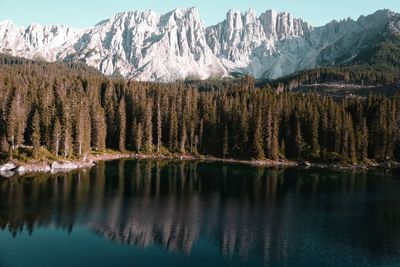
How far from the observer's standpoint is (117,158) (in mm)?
157125

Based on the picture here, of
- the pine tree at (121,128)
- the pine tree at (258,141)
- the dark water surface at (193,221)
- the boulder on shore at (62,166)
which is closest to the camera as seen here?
the dark water surface at (193,221)

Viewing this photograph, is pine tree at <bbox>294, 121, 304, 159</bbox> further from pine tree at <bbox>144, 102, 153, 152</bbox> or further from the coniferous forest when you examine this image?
pine tree at <bbox>144, 102, 153, 152</bbox>

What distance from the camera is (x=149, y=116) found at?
172750 millimetres

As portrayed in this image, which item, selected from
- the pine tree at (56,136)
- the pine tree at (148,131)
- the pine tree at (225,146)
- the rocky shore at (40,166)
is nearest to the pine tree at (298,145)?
the pine tree at (225,146)

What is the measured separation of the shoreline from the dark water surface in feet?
33.7

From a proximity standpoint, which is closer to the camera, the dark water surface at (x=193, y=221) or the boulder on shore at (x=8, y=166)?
the dark water surface at (x=193, y=221)

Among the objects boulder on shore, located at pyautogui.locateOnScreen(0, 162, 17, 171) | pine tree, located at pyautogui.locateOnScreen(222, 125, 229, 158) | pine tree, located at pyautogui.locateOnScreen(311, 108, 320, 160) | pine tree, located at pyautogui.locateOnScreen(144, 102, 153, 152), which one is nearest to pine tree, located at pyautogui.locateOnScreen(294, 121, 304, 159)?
pine tree, located at pyautogui.locateOnScreen(311, 108, 320, 160)

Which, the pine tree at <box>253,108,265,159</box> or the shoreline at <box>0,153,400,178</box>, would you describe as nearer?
the shoreline at <box>0,153,400,178</box>

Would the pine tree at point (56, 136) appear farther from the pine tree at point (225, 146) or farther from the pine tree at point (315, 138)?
the pine tree at point (315, 138)

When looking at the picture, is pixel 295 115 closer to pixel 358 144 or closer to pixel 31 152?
pixel 358 144

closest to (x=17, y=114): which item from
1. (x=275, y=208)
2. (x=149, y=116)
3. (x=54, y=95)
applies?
(x=54, y=95)

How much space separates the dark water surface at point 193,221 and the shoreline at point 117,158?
10.3 m

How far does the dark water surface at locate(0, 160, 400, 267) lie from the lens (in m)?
57.7

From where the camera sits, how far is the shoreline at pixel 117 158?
115 metres
